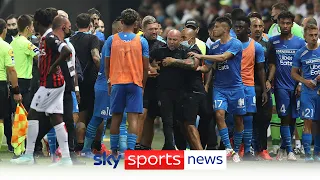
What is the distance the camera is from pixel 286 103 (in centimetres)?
1664

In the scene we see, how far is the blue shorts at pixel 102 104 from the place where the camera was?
16.1 metres

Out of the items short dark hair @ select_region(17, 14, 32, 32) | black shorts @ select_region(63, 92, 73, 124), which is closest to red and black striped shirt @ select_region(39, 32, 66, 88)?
black shorts @ select_region(63, 92, 73, 124)

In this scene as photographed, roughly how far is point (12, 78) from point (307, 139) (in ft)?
15.1

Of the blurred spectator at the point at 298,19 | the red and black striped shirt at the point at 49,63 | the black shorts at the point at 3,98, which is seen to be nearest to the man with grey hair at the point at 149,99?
the black shorts at the point at 3,98

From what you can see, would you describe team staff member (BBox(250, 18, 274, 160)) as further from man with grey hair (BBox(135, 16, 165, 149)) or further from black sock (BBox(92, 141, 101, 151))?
black sock (BBox(92, 141, 101, 151))

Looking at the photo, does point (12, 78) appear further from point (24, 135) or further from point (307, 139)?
point (307, 139)

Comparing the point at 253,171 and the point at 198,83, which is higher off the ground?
the point at 198,83

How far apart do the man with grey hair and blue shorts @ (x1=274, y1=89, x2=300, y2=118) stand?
1981 millimetres

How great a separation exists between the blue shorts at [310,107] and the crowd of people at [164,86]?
0.02 meters

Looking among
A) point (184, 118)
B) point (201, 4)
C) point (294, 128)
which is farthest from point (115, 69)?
point (201, 4)

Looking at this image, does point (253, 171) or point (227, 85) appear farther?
point (227, 85)

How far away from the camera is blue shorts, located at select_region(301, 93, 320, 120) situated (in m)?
15.9

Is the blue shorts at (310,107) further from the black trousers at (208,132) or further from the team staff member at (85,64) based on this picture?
the team staff member at (85,64)

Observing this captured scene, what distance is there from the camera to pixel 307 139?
15.9 metres
